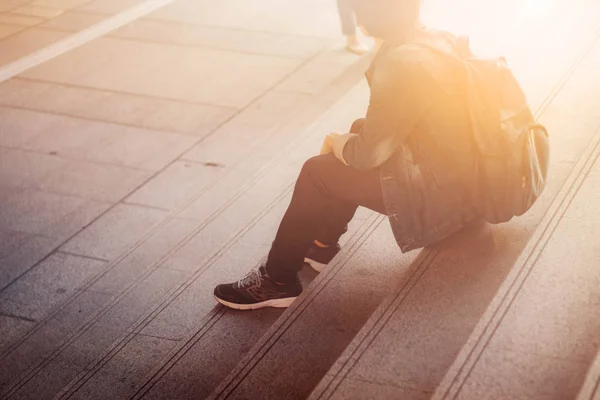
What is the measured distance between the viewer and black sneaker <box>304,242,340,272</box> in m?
4.02

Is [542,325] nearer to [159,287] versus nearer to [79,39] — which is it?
[159,287]

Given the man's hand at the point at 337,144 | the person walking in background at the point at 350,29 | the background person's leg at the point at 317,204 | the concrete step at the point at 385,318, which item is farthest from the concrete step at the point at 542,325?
the person walking in background at the point at 350,29

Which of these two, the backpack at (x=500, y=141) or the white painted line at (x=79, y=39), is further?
the white painted line at (x=79, y=39)

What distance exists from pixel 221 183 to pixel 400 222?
2.48 meters

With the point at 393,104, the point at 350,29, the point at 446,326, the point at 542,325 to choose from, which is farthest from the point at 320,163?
the point at 350,29

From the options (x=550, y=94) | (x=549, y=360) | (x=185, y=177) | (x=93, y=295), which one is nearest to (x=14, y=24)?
(x=185, y=177)

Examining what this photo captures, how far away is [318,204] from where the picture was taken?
11.6 ft

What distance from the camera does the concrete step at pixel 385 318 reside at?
117 inches

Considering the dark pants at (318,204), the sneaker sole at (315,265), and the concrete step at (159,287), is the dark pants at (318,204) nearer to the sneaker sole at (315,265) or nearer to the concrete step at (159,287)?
the sneaker sole at (315,265)

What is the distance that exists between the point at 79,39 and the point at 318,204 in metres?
5.76

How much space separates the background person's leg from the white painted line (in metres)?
4.97

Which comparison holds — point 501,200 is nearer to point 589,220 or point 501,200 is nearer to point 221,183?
point 589,220

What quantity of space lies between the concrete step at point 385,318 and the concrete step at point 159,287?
23.6 inches

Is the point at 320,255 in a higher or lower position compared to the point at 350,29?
higher
